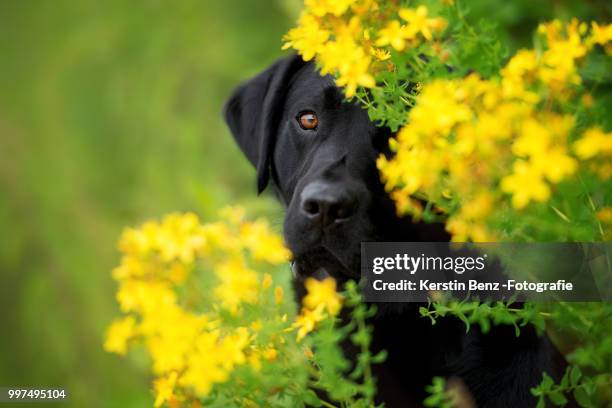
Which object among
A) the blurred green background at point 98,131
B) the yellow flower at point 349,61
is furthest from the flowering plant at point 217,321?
the blurred green background at point 98,131

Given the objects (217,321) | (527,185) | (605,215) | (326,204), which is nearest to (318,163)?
(326,204)

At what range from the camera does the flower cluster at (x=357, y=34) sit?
1358mm

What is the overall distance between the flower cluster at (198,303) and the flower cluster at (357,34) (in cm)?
34

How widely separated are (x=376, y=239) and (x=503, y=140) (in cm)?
76

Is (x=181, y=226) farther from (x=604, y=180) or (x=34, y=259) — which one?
(x=34, y=259)

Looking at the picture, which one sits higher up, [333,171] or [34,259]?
[34,259]

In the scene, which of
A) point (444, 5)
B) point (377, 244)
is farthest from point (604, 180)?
point (377, 244)

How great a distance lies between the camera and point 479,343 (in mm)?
1910

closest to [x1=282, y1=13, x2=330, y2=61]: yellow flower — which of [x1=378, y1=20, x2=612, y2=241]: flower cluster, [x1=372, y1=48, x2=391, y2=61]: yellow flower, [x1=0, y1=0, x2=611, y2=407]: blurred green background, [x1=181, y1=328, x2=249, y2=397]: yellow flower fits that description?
[x1=372, y1=48, x2=391, y2=61]: yellow flower

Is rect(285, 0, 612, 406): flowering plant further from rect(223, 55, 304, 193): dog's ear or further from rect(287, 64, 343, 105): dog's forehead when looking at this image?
rect(223, 55, 304, 193): dog's ear

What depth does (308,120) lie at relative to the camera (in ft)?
7.39

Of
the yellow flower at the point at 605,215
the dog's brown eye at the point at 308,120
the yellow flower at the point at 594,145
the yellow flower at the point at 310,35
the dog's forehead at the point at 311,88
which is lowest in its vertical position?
the yellow flower at the point at 594,145

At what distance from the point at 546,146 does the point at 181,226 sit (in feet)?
2.03

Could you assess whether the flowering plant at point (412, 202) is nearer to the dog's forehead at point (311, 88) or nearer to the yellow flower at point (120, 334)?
the yellow flower at point (120, 334)
